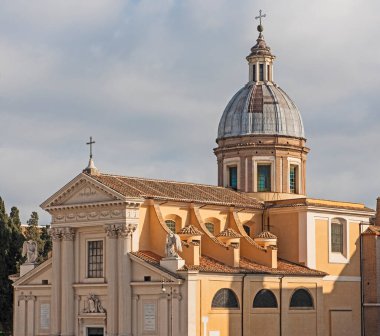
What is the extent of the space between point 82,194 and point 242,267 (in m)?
9.03

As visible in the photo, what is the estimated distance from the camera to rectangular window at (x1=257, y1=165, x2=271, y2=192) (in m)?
58.4

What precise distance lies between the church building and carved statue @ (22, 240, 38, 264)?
58 cm

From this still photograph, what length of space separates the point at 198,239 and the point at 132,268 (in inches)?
139

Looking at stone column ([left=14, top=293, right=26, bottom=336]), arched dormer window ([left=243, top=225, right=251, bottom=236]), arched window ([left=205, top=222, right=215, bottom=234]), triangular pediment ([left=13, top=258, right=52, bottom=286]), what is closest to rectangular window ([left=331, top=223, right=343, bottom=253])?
arched dormer window ([left=243, top=225, right=251, bottom=236])

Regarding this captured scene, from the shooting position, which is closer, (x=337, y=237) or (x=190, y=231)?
(x=190, y=231)

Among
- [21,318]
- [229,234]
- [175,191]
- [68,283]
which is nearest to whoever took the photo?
[229,234]

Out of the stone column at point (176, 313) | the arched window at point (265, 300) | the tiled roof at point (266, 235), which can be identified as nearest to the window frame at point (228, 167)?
the tiled roof at point (266, 235)

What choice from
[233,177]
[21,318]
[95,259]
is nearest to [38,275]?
[21,318]

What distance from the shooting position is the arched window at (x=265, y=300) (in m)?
49.2

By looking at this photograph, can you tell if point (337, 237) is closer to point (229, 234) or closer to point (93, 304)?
point (229, 234)

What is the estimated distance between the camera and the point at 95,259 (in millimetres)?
50812

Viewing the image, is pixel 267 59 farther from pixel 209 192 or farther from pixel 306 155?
pixel 209 192

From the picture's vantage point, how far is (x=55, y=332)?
5156 cm

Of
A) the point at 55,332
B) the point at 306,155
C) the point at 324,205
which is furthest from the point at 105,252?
the point at 306,155
